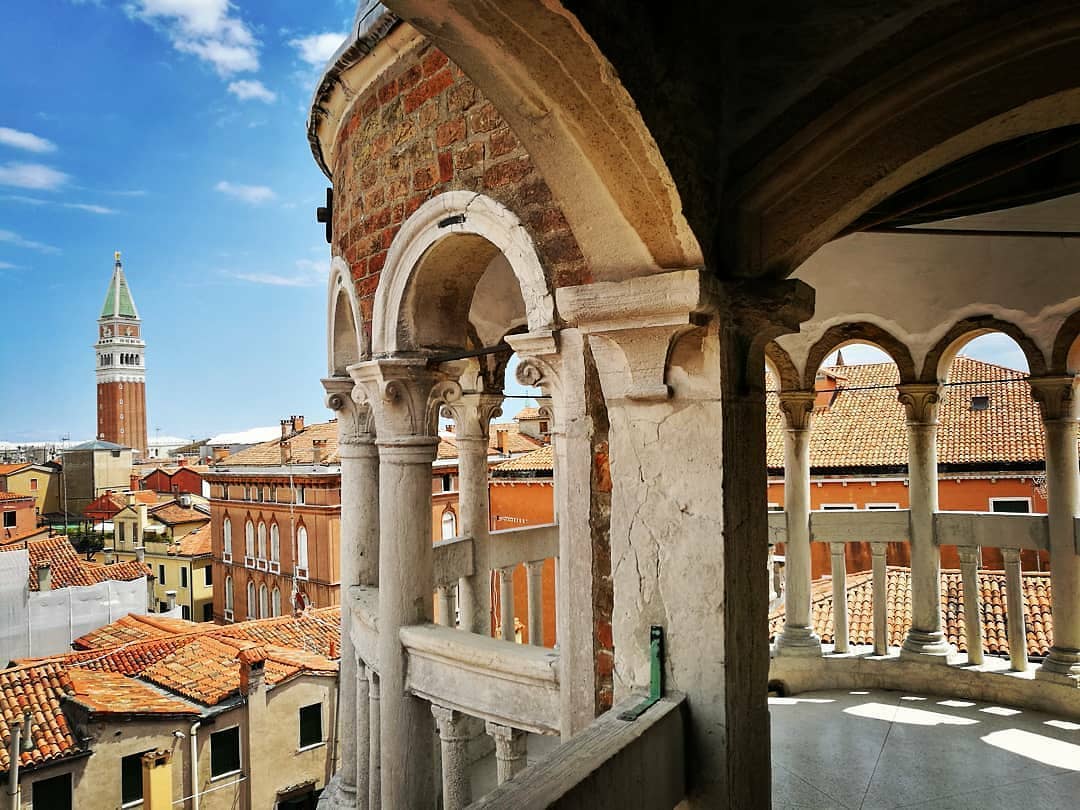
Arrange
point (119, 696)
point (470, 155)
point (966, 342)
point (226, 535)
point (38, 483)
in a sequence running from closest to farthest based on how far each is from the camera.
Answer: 1. point (470, 155)
2. point (966, 342)
3. point (119, 696)
4. point (226, 535)
5. point (38, 483)

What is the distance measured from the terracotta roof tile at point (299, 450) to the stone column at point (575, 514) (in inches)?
985

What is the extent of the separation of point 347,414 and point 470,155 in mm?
2248

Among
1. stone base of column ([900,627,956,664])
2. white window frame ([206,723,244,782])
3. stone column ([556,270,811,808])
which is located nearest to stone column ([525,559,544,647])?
→ stone base of column ([900,627,956,664])

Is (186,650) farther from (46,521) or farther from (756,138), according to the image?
(46,521)

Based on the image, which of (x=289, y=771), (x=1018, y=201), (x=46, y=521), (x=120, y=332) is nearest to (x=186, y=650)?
(x=289, y=771)

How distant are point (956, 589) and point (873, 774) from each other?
8.14 metres

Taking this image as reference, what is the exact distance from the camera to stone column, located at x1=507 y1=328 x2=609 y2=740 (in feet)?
9.72

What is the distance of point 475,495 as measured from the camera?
6.16 metres

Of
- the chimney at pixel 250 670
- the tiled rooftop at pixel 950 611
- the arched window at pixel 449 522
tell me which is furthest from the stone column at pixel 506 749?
the arched window at pixel 449 522

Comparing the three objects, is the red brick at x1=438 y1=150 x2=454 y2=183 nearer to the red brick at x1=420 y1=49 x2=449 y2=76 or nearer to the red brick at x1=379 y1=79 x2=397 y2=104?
the red brick at x1=420 y1=49 x2=449 y2=76

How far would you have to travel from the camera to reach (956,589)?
37.8 feet

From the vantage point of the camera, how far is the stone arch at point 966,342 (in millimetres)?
5816

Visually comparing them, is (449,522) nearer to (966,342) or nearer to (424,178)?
(966,342)

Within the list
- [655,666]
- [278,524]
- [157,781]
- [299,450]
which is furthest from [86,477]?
[655,666]
